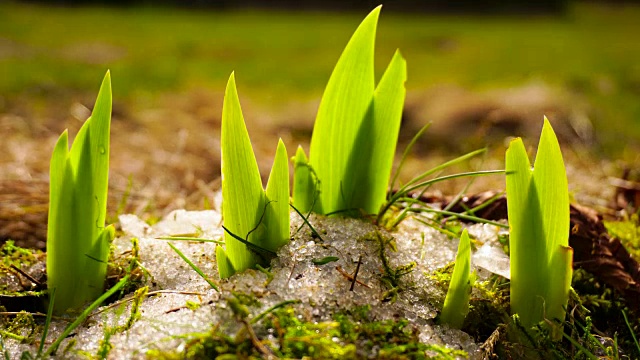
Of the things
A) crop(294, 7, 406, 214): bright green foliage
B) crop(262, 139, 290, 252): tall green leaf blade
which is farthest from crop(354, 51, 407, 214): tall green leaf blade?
crop(262, 139, 290, 252): tall green leaf blade

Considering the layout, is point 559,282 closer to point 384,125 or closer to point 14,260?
point 384,125

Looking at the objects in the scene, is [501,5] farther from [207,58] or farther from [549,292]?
[549,292]

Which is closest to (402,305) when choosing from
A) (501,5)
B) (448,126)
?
(448,126)

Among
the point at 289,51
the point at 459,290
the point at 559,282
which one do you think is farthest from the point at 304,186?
the point at 289,51

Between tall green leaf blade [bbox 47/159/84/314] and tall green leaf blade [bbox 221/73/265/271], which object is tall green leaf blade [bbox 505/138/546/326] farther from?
tall green leaf blade [bbox 47/159/84/314]

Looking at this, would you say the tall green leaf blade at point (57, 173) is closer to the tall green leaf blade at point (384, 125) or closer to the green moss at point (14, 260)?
the green moss at point (14, 260)

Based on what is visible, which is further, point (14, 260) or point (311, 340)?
point (14, 260)
